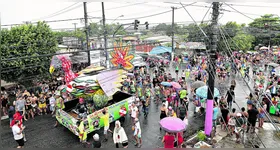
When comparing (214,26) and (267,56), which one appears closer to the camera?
(214,26)

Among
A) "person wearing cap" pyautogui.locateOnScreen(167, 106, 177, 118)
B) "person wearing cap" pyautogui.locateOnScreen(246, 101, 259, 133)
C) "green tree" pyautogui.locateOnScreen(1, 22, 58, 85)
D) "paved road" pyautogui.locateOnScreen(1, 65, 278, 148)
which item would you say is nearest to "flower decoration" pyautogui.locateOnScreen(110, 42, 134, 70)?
"paved road" pyautogui.locateOnScreen(1, 65, 278, 148)

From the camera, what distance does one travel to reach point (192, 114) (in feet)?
40.5

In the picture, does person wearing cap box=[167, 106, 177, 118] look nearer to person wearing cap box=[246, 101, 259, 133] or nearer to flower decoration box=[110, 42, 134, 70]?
person wearing cap box=[246, 101, 259, 133]

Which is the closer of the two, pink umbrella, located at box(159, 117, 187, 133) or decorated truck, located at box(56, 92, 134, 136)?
pink umbrella, located at box(159, 117, 187, 133)

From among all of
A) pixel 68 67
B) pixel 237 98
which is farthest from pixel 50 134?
pixel 237 98

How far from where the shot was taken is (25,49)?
1579cm

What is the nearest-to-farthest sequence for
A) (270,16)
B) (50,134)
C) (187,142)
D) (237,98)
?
(187,142) < (50,134) < (237,98) < (270,16)

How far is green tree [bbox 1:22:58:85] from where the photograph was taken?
49.9 ft

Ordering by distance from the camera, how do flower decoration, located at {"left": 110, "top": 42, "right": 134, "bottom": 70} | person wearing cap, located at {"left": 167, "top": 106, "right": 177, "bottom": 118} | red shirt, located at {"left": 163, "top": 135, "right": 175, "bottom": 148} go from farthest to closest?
flower decoration, located at {"left": 110, "top": 42, "right": 134, "bottom": 70}
person wearing cap, located at {"left": 167, "top": 106, "right": 177, "bottom": 118}
red shirt, located at {"left": 163, "top": 135, "right": 175, "bottom": 148}

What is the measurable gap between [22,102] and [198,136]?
27.4ft

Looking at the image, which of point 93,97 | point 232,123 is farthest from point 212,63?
point 93,97

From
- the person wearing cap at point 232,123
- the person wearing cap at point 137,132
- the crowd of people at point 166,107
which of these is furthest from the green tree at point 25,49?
the person wearing cap at point 232,123

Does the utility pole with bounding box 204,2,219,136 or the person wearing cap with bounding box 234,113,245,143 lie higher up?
the utility pole with bounding box 204,2,219,136

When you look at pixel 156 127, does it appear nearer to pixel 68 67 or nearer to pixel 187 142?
pixel 187 142
